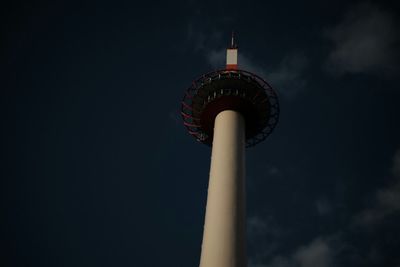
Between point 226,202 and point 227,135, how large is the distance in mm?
6676

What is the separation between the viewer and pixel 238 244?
75.3 feet

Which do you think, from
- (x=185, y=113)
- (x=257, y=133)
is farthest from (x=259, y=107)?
(x=185, y=113)

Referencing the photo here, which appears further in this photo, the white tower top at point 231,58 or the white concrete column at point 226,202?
the white tower top at point 231,58

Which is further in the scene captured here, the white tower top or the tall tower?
the white tower top

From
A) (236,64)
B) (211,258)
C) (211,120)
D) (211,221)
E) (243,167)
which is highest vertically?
(236,64)

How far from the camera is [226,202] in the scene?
82.2 feet

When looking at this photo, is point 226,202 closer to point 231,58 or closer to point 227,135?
point 227,135

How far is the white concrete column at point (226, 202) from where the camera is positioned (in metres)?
22.4

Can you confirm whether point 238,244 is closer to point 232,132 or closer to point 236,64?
point 232,132

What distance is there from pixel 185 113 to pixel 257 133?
7.27 metres

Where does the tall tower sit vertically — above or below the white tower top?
below

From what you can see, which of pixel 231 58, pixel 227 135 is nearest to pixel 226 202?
pixel 227 135

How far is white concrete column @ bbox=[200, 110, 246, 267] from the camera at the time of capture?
2242 cm

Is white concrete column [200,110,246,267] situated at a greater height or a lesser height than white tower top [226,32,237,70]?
lesser
